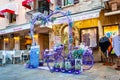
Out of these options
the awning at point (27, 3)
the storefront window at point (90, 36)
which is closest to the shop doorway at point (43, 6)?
the awning at point (27, 3)

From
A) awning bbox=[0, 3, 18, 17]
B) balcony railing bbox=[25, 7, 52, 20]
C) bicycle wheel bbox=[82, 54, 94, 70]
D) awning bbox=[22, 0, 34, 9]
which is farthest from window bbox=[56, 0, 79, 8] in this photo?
bicycle wheel bbox=[82, 54, 94, 70]

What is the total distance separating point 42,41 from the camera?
740 inches

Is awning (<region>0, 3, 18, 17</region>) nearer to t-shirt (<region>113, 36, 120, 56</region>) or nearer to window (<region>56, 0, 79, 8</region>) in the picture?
window (<region>56, 0, 79, 8</region>)

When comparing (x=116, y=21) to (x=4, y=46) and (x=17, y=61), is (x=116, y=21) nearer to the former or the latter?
(x=17, y=61)

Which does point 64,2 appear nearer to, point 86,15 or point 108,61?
point 86,15

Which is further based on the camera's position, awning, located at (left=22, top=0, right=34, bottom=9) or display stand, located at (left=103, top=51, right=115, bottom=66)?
awning, located at (left=22, top=0, right=34, bottom=9)

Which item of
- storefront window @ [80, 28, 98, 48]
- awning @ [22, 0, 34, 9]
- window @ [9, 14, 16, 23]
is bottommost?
storefront window @ [80, 28, 98, 48]

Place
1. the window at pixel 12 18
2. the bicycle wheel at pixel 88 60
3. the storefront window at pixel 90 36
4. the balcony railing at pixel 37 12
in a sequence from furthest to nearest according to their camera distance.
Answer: the window at pixel 12 18, the balcony railing at pixel 37 12, the storefront window at pixel 90 36, the bicycle wheel at pixel 88 60

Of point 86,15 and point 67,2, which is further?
point 67,2

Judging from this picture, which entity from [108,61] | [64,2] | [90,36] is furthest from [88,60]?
[64,2]

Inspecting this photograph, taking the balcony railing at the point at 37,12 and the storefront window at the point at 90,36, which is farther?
the balcony railing at the point at 37,12

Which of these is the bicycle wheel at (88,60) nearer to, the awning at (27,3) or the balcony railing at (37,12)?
the balcony railing at (37,12)

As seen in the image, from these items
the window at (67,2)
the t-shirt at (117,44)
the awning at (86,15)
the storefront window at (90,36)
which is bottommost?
the t-shirt at (117,44)

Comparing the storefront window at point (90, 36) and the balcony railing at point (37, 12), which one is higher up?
the balcony railing at point (37, 12)
